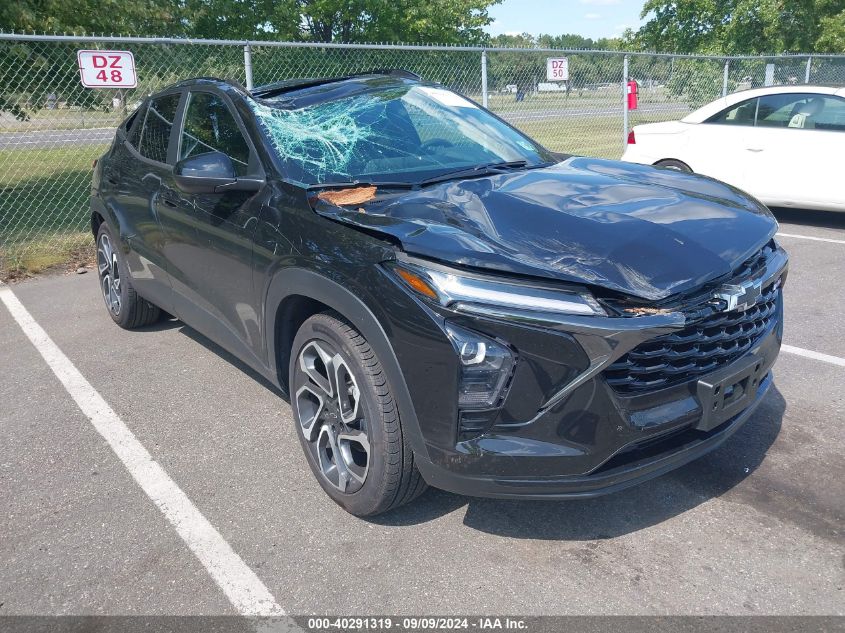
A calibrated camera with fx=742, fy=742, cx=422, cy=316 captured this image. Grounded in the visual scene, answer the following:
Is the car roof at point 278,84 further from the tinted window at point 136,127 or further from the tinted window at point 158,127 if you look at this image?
the tinted window at point 136,127

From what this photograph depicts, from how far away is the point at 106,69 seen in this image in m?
7.60

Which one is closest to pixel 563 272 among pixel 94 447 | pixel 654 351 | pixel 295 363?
pixel 654 351

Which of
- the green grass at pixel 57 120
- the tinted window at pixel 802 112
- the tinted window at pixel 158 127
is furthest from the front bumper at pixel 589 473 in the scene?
the green grass at pixel 57 120

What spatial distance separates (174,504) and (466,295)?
66.0 inches

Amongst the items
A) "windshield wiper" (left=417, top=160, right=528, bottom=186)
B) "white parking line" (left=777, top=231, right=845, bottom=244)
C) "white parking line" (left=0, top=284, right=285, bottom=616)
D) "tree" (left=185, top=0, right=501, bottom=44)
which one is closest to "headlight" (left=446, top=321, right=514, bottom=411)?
"white parking line" (left=0, top=284, right=285, bottom=616)

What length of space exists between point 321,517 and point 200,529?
1.59ft

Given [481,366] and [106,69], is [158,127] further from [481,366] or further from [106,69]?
[106,69]

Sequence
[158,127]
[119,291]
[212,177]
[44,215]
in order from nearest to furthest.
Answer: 1. [212,177]
2. [158,127]
3. [119,291]
4. [44,215]

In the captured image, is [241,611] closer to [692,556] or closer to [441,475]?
[441,475]

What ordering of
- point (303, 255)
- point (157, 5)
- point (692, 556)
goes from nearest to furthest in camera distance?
point (692, 556), point (303, 255), point (157, 5)

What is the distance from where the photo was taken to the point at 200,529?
2.98 metres

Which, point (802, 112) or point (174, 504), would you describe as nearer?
point (174, 504)

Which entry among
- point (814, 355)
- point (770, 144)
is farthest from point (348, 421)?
point (770, 144)

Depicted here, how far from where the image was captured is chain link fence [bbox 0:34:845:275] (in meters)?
8.89
